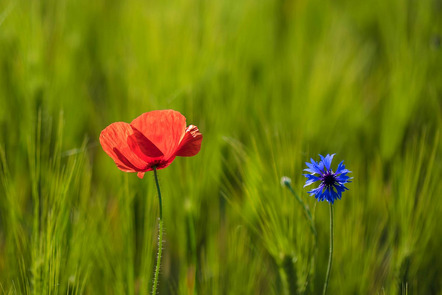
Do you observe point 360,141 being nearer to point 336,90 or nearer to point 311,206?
point 336,90

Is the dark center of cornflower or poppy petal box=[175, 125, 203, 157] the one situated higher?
poppy petal box=[175, 125, 203, 157]

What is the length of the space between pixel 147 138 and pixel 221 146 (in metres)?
0.38

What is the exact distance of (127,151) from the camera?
1.38 ft

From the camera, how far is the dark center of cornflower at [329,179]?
417 millimetres

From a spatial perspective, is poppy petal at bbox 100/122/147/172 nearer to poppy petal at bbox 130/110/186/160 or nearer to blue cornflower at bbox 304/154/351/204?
poppy petal at bbox 130/110/186/160

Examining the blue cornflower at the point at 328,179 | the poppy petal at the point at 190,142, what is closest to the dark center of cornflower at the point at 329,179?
the blue cornflower at the point at 328,179

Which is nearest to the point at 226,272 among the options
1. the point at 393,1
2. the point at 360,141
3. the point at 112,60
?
the point at 360,141

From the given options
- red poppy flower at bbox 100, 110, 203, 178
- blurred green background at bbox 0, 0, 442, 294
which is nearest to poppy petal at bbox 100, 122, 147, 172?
red poppy flower at bbox 100, 110, 203, 178

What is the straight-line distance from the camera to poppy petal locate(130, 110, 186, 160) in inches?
16.0

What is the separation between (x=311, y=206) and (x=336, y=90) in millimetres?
467

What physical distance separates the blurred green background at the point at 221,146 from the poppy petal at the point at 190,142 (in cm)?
10

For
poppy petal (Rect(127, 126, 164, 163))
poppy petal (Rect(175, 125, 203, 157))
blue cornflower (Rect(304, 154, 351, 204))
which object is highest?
poppy petal (Rect(175, 125, 203, 157))

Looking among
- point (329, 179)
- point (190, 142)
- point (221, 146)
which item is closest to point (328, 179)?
point (329, 179)

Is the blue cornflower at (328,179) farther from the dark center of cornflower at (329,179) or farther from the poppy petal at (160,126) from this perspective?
the poppy petal at (160,126)
